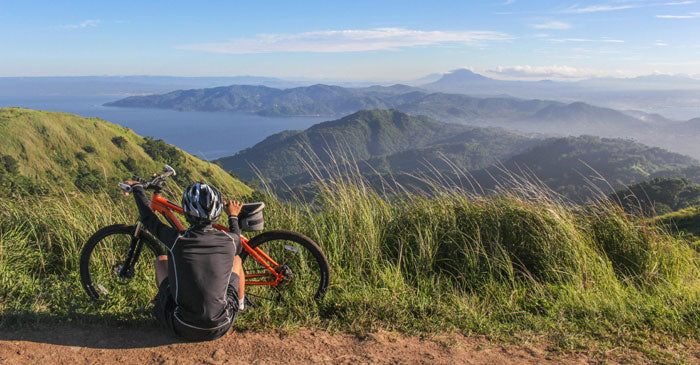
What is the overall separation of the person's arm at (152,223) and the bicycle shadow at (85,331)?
0.74m

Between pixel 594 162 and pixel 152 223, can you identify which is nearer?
pixel 152 223

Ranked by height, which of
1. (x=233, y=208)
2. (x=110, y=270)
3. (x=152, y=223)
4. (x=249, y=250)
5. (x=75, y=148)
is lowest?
(x=75, y=148)

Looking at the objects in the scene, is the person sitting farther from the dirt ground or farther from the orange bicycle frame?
the orange bicycle frame

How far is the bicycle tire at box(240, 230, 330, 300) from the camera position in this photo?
127 inches

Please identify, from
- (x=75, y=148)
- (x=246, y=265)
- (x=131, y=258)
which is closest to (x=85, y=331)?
(x=131, y=258)

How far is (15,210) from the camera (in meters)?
4.81

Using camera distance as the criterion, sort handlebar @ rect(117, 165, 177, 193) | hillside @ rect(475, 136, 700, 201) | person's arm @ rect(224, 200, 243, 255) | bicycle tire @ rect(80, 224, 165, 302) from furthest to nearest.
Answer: hillside @ rect(475, 136, 700, 201), bicycle tire @ rect(80, 224, 165, 302), handlebar @ rect(117, 165, 177, 193), person's arm @ rect(224, 200, 243, 255)

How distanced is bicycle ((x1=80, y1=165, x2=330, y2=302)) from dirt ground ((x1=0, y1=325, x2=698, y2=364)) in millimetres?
480

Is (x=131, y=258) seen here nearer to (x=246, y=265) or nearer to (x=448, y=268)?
(x=246, y=265)

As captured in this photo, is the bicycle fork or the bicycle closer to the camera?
the bicycle

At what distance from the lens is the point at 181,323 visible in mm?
2666

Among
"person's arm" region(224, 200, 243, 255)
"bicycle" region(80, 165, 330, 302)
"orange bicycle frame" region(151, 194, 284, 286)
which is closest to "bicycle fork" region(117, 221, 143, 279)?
"bicycle" region(80, 165, 330, 302)

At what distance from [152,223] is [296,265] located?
1363 millimetres

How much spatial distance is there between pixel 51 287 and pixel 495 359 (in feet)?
12.9
